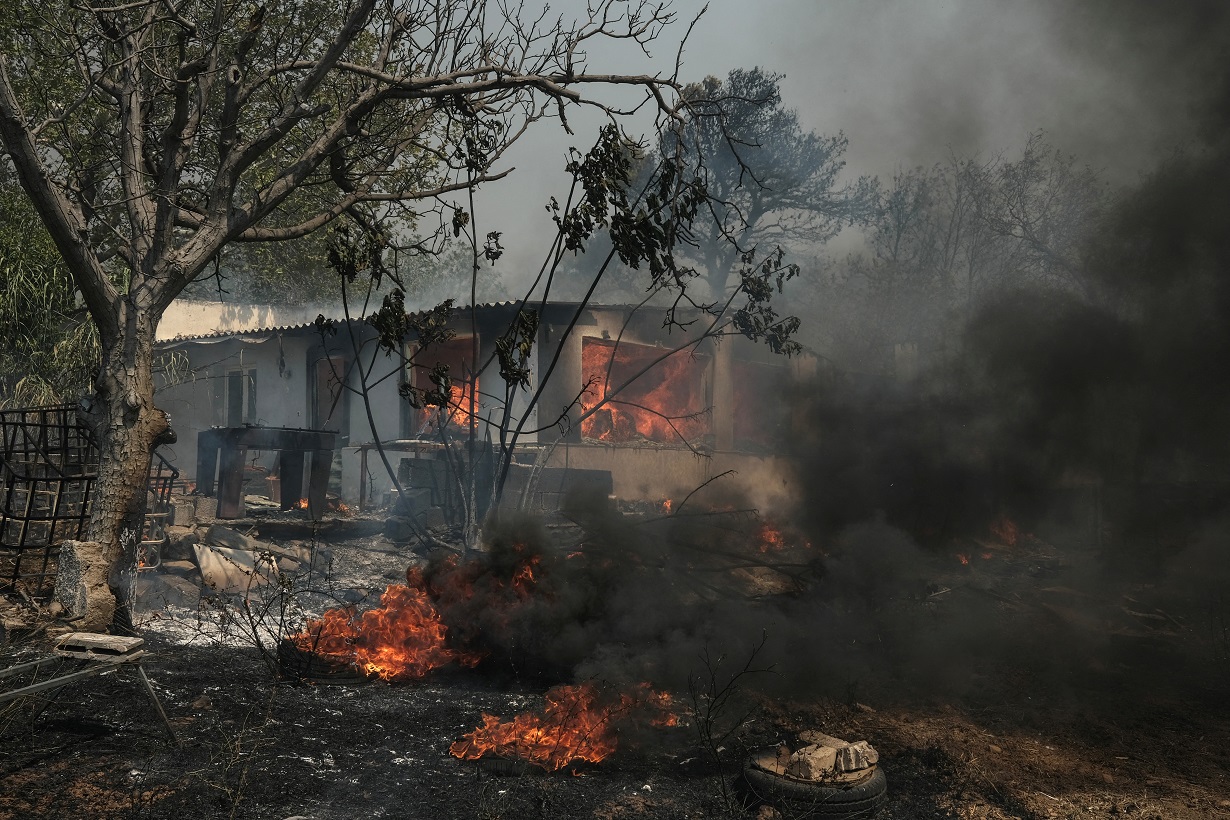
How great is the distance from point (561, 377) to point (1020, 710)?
1333cm

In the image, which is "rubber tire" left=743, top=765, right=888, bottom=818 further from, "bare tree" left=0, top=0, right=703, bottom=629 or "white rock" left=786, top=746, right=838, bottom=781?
"bare tree" left=0, top=0, right=703, bottom=629

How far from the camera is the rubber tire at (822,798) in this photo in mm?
5129

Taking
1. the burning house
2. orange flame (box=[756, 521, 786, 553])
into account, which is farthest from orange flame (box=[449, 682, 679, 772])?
the burning house

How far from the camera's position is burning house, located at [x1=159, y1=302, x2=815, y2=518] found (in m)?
18.4

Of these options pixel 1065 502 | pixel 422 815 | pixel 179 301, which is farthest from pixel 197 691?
pixel 179 301

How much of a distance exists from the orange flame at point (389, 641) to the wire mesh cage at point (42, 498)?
252cm

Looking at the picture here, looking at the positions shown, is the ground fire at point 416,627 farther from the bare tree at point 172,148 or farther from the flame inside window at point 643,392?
the flame inside window at point 643,392

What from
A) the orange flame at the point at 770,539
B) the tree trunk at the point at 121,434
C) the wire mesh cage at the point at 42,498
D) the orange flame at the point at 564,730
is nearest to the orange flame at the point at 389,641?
the orange flame at the point at 564,730

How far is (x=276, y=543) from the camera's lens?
44.3 ft

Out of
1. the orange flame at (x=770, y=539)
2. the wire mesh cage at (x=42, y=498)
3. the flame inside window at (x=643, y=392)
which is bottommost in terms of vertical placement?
the orange flame at (x=770, y=539)

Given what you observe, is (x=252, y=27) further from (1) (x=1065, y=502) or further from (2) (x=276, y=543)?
(1) (x=1065, y=502)

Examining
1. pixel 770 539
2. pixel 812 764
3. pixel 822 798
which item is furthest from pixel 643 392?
pixel 822 798

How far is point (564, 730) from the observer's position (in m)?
6.04

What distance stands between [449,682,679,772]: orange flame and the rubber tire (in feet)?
4.29
